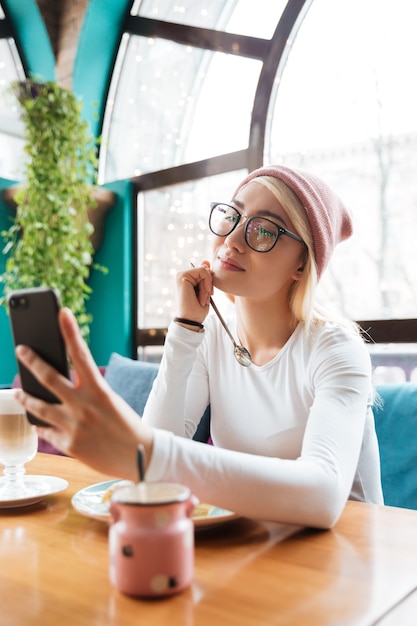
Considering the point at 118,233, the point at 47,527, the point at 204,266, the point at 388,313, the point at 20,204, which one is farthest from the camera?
the point at 118,233

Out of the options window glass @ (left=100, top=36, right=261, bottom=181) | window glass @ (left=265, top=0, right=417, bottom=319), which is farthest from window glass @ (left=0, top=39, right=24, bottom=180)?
window glass @ (left=265, top=0, right=417, bottom=319)

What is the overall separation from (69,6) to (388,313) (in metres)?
2.91

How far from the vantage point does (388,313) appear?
2770 millimetres

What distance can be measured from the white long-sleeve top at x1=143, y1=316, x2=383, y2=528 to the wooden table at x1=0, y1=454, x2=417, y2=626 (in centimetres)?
6

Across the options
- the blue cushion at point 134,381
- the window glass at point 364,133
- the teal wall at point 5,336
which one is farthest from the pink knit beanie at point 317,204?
the teal wall at point 5,336

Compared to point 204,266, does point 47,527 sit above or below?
below

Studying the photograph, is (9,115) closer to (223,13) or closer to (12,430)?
(223,13)

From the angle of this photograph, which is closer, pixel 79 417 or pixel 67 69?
pixel 79 417

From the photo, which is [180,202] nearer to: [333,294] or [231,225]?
[333,294]

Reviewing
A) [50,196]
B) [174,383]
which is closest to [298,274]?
[174,383]

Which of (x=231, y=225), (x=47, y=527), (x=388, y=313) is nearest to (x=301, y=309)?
(x=231, y=225)

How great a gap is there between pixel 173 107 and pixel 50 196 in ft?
3.25

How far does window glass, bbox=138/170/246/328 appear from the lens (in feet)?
11.7

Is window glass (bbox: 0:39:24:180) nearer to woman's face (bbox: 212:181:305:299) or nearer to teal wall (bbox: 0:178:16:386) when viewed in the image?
teal wall (bbox: 0:178:16:386)
